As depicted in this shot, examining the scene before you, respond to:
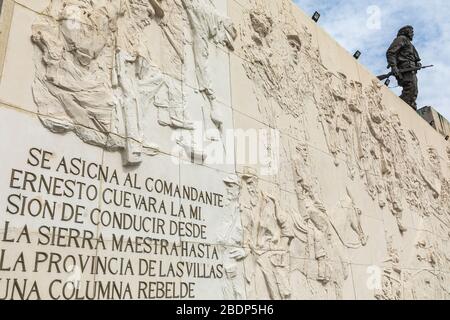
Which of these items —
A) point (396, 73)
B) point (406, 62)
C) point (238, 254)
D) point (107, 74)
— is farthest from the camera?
point (406, 62)

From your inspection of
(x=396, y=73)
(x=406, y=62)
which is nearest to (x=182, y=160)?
(x=396, y=73)

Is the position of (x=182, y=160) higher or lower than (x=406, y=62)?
lower

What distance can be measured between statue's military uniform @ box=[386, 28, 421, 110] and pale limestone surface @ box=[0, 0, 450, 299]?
251 inches

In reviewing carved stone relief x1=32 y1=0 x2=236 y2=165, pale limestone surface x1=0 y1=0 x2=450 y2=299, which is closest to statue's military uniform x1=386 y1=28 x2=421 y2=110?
pale limestone surface x1=0 y1=0 x2=450 y2=299

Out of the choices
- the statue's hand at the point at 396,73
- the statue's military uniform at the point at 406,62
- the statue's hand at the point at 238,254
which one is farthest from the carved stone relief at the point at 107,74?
the statue's military uniform at the point at 406,62

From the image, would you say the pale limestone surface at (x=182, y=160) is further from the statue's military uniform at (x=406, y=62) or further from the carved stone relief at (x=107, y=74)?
the statue's military uniform at (x=406, y=62)

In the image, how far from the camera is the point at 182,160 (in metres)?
4.58

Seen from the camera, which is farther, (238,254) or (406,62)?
(406,62)

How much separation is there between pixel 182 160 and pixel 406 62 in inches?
465

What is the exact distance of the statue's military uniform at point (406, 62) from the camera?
13.9 metres

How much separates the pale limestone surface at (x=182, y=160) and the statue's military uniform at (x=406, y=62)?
20.9ft

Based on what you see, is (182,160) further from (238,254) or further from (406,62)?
(406,62)

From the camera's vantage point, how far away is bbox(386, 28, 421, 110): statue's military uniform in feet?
45.5
